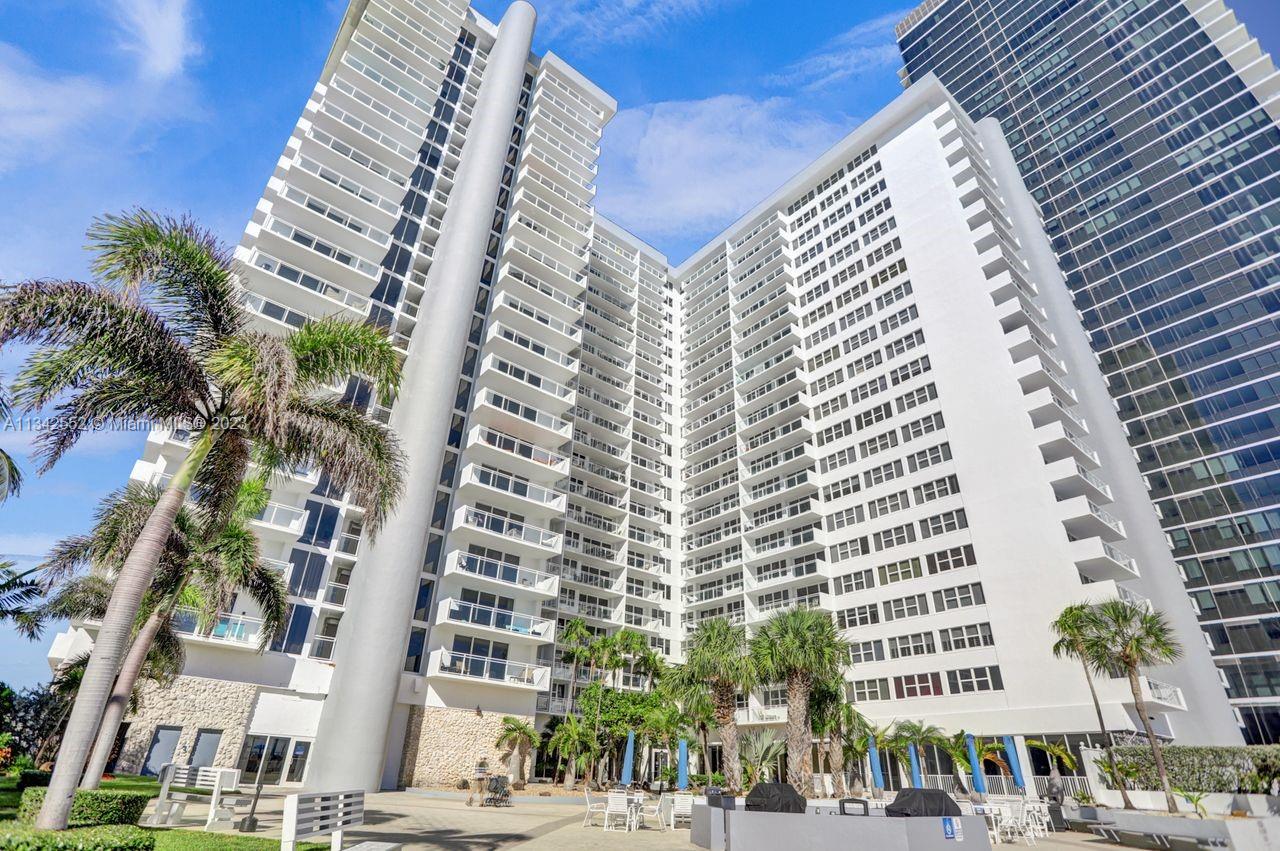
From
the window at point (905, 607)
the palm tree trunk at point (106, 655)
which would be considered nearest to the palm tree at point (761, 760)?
the window at point (905, 607)

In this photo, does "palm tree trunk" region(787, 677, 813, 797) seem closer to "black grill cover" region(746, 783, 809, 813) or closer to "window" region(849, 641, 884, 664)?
"window" region(849, 641, 884, 664)

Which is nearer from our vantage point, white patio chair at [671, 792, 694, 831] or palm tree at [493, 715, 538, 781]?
white patio chair at [671, 792, 694, 831]

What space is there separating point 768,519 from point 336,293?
37.8m

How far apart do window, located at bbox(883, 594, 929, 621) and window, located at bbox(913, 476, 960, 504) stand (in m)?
6.69

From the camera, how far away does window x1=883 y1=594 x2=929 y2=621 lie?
41094 millimetres

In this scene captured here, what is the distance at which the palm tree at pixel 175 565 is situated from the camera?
1622cm

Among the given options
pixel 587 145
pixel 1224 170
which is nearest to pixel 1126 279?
pixel 1224 170

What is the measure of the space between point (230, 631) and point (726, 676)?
79.9 ft

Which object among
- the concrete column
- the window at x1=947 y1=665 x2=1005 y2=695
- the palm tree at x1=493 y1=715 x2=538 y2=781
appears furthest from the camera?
the window at x1=947 y1=665 x2=1005 y2=695

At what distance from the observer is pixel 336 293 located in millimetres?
41938

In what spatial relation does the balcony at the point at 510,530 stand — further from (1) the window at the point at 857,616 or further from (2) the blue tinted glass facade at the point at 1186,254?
(2) the blue tinted glass facade at the point at 1186,254

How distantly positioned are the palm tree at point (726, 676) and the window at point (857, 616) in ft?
48.6

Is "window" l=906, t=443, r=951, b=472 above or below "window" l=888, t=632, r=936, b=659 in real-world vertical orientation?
above

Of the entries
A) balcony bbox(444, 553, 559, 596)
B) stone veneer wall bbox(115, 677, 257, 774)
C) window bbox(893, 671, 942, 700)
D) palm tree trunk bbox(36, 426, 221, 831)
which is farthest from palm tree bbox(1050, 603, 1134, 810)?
stone veneer wall bbox(115, 677, 257, 774)
